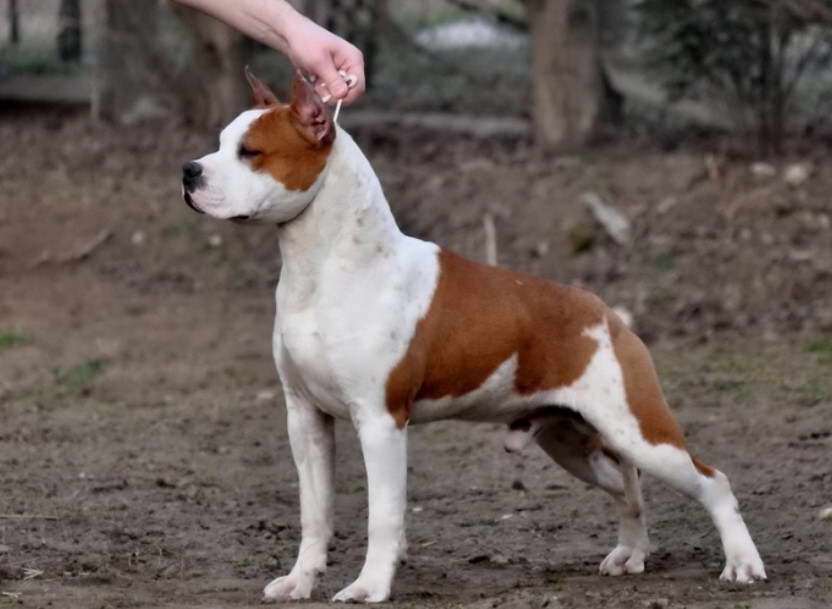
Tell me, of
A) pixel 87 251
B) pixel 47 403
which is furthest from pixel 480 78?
pixel 47 403

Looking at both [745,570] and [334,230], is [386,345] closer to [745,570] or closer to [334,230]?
[334,230]

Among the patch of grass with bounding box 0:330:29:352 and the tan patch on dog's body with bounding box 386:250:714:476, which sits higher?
the tan patch on dog's body with bounding box 386:250:714:476

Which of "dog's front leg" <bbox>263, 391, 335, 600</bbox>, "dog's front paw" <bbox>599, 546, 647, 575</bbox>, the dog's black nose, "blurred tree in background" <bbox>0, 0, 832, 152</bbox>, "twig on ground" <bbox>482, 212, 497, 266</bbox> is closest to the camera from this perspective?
the dog's black nose

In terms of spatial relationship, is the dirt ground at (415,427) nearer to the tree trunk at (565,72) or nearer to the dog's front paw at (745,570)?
the dog's front paw at (745,570)

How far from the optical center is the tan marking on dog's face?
492cm

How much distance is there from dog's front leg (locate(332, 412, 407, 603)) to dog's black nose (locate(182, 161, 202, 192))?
82 centimetres

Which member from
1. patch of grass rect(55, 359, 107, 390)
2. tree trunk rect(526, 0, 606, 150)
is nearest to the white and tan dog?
patch of grass rect(55, 359, 107, 390)

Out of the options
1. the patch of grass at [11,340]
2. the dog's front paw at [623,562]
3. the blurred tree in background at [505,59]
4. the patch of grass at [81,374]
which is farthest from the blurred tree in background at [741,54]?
the dog's front paw at [623,562]

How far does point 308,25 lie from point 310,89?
0.38 m

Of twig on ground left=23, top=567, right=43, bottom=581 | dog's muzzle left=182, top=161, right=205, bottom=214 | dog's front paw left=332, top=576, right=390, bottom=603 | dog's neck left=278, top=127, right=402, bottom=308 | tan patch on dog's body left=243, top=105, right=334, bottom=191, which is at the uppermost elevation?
tan patch on dog's body left=243, top=105, right=334, bottom=191

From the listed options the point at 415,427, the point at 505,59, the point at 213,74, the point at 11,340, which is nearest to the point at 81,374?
the point at 11,340

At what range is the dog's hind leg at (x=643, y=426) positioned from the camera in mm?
5234

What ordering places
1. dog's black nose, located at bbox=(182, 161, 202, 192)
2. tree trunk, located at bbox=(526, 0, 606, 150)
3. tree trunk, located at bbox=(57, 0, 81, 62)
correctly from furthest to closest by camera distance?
1. tree trunk, located at bbox=(57, 0, 81, 62)
2. tree trunk, located at bbox=(526, 0, 606, 150)
3. dog's black nose, located at bbox=(182, 161, 202, 192)

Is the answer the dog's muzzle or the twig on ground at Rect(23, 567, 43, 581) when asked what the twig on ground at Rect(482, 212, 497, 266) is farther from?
the dog's muzzle
